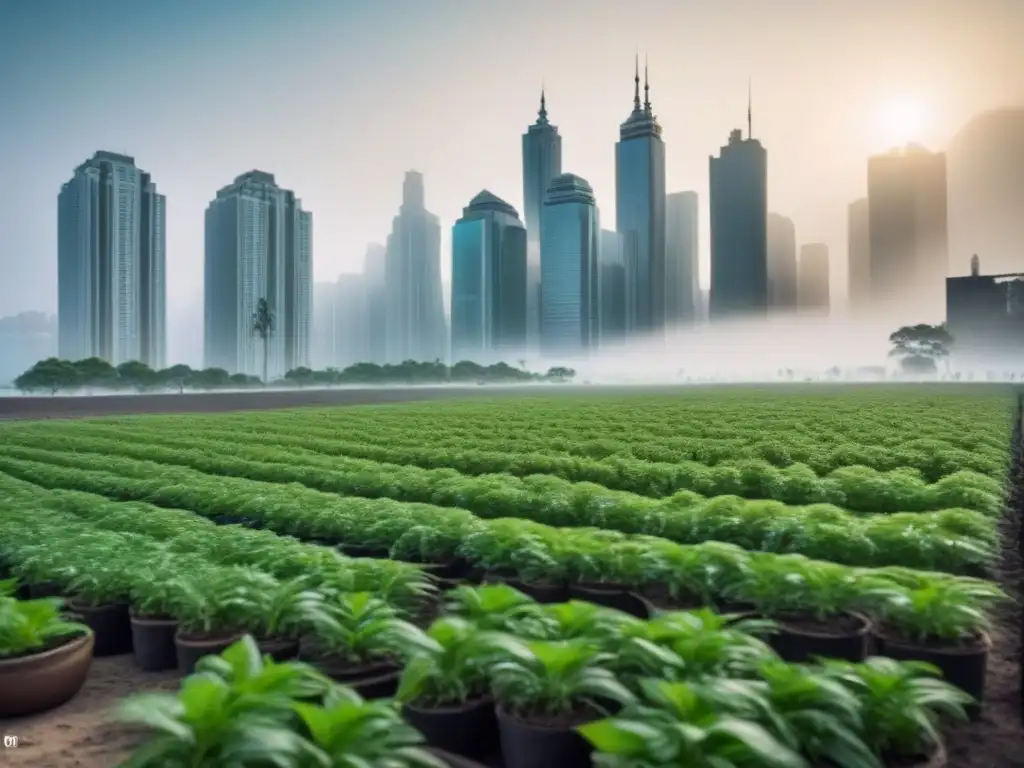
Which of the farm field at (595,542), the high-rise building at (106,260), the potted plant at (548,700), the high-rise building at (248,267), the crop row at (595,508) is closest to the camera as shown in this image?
the potted plant at (548,700)

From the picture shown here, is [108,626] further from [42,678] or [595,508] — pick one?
[595,508]

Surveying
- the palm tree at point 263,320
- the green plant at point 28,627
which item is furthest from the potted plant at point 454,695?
the palm tree at point 263,320

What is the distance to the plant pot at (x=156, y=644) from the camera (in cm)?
500

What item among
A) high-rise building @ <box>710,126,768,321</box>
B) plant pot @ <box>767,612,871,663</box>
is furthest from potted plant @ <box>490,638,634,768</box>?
high-rise building @ <box>710,126,768,321</box>

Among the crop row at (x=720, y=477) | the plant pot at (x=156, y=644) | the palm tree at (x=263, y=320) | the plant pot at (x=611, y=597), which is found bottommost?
the plant pot at (x=156, y=644)

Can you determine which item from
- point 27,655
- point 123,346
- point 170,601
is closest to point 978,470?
point 170,601

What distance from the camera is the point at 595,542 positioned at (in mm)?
5582

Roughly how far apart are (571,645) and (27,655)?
3.31 metres

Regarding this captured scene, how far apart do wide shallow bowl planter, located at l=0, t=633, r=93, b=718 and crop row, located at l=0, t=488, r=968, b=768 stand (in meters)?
0.63

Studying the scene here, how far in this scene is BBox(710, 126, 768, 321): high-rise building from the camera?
162 meters

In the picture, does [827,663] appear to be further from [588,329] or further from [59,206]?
[588,329]

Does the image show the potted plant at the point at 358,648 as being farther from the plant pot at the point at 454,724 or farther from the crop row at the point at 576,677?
the plant pot at the point at 454,724

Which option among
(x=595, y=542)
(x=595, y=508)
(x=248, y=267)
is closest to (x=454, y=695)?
(x=595, y=542)

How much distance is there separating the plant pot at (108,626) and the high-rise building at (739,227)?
166 meters
